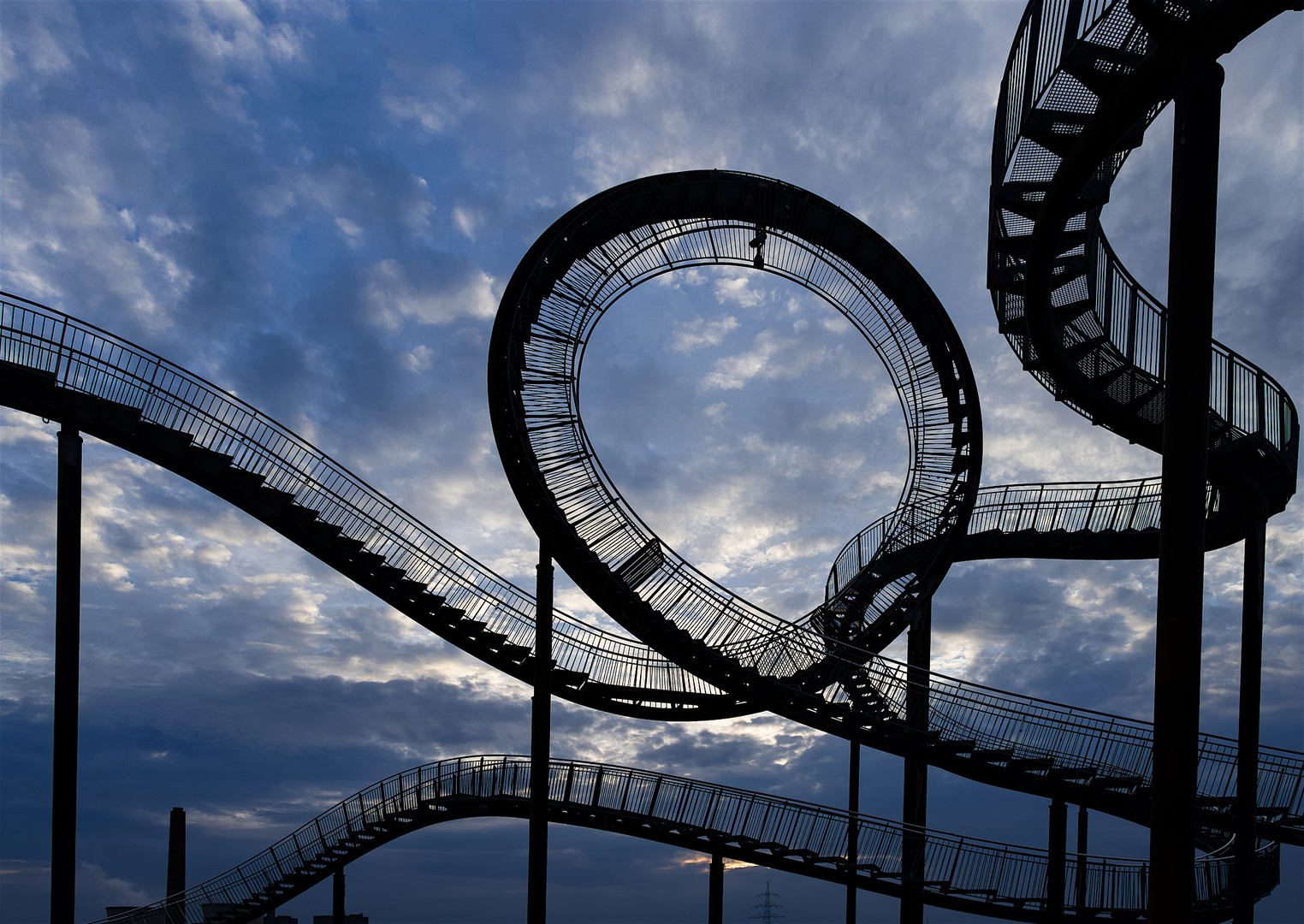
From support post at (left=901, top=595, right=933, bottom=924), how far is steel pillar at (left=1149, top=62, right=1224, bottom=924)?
7509 millimetres

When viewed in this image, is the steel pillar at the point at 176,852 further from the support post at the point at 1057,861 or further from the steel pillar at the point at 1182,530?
the steel pillar at the point at 1182,530

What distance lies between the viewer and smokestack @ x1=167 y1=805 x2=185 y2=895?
2808cm

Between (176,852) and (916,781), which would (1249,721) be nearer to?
(916,781)

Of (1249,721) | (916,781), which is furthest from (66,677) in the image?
(1249,721)

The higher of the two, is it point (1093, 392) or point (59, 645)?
point (1093, 392)

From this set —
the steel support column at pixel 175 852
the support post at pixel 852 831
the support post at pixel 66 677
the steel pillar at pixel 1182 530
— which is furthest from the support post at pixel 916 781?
the steel support column at pixel 175 852

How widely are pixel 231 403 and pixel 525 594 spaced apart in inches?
233

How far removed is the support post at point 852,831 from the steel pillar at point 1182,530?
8909 millimetres

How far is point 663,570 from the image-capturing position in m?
16.6

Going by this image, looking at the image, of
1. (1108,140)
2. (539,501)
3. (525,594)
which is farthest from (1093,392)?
(525,594)

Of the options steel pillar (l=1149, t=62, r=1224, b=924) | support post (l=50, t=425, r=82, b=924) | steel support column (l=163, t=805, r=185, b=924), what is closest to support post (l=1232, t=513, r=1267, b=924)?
steel pillar (l=1149, t=62, r=1224, b=924)

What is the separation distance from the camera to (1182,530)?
7.27 meters

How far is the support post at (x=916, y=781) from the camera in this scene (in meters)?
15.7

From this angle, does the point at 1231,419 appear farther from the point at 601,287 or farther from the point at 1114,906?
the point at 601,287
